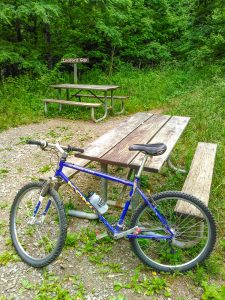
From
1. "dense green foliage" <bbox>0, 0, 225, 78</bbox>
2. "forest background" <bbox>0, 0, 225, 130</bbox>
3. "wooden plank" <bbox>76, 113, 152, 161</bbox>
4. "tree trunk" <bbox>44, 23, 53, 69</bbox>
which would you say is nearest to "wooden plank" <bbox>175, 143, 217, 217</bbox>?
"wooden plank" <bbox>76, 113, 152, 161</bbox>

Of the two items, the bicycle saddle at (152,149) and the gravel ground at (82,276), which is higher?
the bicycle saddle at (152,149)

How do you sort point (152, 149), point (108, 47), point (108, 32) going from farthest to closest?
point (108, 47)
point (108, 32)
point (152, 149)

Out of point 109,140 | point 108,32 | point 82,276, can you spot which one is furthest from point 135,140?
point 108,32

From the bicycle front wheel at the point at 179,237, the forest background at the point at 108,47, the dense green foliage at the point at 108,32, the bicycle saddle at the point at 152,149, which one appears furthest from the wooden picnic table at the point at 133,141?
the dense green foliage at the point at 108,32

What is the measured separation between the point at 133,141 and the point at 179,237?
3.78 ft

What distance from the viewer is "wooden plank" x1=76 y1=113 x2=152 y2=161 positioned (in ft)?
9.53

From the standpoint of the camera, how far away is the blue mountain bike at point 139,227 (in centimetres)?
244

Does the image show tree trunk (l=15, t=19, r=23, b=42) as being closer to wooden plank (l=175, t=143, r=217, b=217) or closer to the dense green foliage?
the dense green foliage

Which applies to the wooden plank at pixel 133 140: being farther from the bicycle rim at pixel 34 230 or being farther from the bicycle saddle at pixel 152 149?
the bicycle rim at pixel 34 230

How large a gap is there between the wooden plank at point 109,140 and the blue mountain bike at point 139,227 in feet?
1.06

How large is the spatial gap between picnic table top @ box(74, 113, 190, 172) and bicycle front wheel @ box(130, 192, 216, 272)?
0.36 m

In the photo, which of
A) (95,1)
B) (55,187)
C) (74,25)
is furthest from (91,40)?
(55,187)

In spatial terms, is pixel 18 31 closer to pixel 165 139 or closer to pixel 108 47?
pixel 108 47

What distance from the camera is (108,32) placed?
34.6 ft
